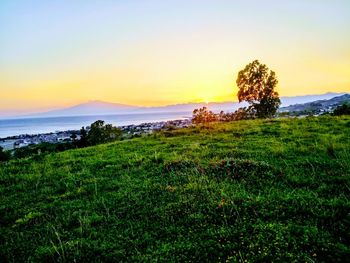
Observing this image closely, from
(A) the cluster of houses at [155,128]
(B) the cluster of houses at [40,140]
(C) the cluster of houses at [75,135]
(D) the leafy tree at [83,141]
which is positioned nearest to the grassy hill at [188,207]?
(A) the cluster of houses at [155,128]

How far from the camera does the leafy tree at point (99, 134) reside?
114 feet

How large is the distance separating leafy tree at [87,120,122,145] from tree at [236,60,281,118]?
21.4 metres

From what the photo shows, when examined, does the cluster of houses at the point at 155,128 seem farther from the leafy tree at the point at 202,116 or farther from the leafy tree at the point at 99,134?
the leafy tree at the point at 99,134

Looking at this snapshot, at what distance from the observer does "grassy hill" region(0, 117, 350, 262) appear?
21.7ft

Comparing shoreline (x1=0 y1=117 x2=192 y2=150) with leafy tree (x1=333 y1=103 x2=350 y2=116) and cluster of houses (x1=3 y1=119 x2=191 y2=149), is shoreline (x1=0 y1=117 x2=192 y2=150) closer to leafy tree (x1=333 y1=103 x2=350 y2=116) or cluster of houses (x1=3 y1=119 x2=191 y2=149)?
cluster of houses (x1=3 y1=119 x2=191 y2=149)

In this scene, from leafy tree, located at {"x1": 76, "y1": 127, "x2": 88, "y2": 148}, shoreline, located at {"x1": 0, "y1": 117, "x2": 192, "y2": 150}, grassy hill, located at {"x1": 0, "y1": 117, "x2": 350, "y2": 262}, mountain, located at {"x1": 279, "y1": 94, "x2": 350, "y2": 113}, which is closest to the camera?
grassy hill, located at {"x1": 0, "y1": 117, "x2": 350, "y2": 262}

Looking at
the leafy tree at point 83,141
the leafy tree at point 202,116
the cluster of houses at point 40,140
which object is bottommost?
the cluster of houses at point 40,140

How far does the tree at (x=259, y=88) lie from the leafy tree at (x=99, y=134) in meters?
21.4

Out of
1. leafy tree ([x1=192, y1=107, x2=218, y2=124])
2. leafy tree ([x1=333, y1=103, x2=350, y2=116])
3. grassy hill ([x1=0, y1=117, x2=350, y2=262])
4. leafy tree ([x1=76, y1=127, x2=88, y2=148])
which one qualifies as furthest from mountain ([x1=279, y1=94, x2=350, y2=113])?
leafy tree ([x1=76, y1=127, x2=88, y2=148])

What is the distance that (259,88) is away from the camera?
153 feet

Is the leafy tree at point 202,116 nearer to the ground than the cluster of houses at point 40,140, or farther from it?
farther from it

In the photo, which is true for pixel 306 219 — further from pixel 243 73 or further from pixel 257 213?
pixel 243 73

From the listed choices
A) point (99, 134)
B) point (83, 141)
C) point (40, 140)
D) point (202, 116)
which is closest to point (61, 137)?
point (40, 140)

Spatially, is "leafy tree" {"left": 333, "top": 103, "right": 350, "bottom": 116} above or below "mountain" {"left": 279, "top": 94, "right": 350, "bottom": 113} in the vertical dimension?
above
